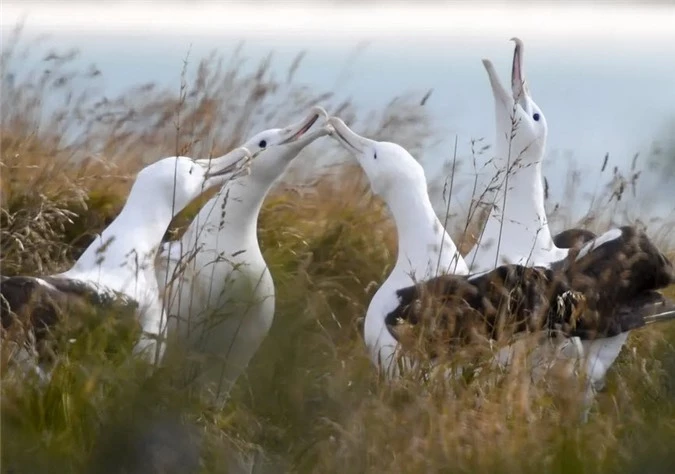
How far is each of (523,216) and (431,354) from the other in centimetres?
118

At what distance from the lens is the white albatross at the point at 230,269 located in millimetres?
4039

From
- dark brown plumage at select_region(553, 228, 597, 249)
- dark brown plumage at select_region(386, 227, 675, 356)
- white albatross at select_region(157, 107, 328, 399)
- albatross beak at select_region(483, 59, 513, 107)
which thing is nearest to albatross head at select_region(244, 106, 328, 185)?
white albatross at select_region(157, 107, 328, 399)

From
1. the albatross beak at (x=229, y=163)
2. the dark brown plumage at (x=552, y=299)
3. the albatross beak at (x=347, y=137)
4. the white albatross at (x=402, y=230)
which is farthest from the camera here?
the albatross beak at (x=347, y=137)

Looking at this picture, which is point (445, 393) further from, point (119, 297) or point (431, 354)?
point (119, 297)

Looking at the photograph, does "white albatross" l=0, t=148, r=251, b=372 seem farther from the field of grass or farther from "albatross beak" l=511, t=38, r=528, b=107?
"albatross beak" l=511, t=38, r=528, b=107

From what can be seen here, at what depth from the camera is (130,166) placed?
6.13 m

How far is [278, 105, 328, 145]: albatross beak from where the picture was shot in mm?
5070

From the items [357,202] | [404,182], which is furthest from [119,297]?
[357,202]

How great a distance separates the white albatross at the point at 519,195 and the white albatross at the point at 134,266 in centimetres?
86

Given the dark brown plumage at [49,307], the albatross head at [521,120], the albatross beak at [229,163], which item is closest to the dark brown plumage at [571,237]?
the albatross head at [521,120]

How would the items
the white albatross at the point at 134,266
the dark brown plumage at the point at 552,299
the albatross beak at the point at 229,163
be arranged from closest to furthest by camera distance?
the white albatross at the point at 134,266, the dark brown plumage at the point at 552,299, the albatross beak at the point at 229,163

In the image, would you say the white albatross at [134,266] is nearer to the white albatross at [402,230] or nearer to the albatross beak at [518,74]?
the white albatross at [402,230]

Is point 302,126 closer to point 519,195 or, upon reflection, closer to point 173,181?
point 173,181

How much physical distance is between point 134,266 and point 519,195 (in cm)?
142
